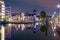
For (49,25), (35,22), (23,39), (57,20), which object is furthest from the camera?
(35,22)

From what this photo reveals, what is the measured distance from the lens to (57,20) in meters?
5.91

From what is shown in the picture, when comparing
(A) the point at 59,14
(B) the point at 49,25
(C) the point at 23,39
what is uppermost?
(A) the point at 59,14

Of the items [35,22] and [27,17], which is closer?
[27,17]

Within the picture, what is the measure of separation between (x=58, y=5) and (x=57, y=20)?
54cm

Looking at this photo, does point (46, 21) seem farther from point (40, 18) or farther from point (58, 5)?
point (58, 5)

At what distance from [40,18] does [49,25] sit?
0.49 meters

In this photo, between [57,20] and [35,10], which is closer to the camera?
[57,20]

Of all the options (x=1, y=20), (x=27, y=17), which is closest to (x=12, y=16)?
(x=27, y=17)

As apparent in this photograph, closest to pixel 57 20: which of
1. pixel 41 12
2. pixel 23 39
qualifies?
pixel 41 12

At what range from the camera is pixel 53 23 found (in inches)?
235

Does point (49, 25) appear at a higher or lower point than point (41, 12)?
lower

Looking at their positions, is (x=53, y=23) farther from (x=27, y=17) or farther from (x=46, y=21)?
(x=27, y=17)

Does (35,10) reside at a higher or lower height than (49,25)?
higher

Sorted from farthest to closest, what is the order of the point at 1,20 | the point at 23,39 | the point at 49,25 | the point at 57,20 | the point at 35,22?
the point at 1,20
the point at 35,22
the point at 49,25
the point at 57,20
the point at 23,39
